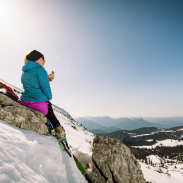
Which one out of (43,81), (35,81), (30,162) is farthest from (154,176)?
(35,81)

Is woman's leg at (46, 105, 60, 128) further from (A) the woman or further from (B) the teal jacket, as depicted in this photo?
(B) the teal jacket

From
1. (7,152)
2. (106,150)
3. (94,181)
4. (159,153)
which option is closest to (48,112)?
(7,152)

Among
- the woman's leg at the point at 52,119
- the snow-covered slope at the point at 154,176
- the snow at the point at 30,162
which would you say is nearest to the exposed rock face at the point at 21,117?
the woman's leg at the point at 52,119

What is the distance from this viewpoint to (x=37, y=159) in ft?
8.82

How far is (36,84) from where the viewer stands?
4.31m

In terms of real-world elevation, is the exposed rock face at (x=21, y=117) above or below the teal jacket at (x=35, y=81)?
below

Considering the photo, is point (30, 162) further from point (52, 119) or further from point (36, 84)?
point (36, 84)

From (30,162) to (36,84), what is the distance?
9.43 ft

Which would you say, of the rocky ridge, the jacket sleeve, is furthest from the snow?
the jacket sleeve

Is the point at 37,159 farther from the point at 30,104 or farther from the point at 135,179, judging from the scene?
the point at 135,179

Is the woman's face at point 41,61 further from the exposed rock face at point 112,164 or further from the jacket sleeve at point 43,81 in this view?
the exposed rock face at point 112,164

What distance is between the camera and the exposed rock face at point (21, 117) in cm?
367

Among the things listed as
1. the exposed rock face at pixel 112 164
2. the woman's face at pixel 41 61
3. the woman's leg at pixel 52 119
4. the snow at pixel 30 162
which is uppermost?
the woman's face at pixel 41 61

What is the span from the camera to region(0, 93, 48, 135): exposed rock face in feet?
12.0
